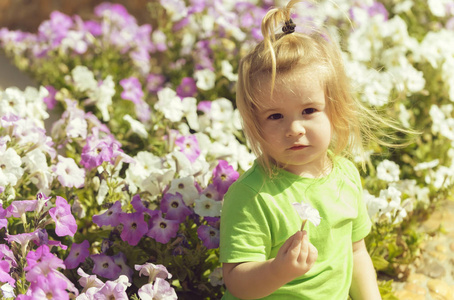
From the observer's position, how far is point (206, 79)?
12.7 feet

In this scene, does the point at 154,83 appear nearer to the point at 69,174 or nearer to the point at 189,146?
the point at 189,146

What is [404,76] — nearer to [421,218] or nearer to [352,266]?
[421,218]

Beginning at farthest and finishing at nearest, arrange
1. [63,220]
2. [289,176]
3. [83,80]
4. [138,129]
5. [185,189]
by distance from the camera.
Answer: [83,80] < [138,129] < [185,189] < [63,220] < [289,176]

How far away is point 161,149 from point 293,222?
133 centimetres

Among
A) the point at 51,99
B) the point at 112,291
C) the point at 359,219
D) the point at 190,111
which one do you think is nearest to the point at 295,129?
the point at 359,219

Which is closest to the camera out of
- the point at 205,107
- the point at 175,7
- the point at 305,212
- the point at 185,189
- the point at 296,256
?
the point at 305,212

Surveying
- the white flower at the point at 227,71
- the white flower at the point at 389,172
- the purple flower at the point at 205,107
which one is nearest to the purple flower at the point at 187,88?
the white flower at the point at 227,71

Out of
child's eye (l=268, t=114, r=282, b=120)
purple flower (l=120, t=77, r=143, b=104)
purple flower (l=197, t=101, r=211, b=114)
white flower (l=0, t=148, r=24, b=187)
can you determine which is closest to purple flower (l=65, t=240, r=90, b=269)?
white flower (l=0, t=148, r=24, b=187)

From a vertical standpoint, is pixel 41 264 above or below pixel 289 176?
below

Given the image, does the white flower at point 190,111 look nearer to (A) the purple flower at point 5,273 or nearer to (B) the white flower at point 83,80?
(B) the white flower at point 83,80

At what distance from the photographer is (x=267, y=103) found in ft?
6.19

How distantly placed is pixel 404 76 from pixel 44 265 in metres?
2.45

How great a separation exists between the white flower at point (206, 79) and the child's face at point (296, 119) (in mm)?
1895

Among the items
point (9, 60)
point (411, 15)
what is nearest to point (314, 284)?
point (411, 15)
